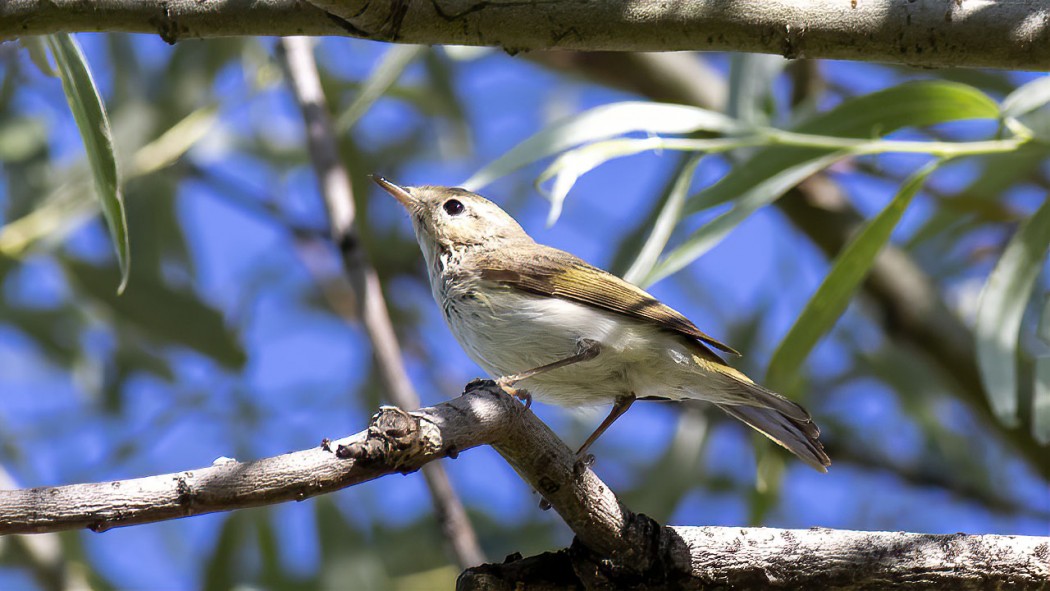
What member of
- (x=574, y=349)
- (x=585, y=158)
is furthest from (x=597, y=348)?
(x=585, y=158)

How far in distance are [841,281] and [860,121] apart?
0.51 metres

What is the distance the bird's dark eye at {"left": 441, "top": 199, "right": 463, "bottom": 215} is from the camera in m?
3.60

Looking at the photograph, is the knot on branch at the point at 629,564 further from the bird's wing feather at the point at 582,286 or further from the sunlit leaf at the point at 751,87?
the sunlit leaf at the point at 751,87

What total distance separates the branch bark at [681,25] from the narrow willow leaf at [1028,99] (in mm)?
756

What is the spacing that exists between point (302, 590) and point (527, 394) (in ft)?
5.73

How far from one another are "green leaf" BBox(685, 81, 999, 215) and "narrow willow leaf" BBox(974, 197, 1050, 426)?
1.11ft

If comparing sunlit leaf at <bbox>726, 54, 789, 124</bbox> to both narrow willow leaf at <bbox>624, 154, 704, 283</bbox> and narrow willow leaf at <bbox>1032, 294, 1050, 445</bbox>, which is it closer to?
narrow willow leaf at <bbox>624, 154, 704, 283</bbox>

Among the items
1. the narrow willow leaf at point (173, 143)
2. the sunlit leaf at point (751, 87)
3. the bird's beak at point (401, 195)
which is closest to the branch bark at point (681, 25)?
the sunlit leaf at point (751, 87)

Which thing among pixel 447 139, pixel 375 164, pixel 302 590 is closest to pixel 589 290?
pixel 302 590

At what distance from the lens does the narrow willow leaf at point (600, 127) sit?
2.94 m

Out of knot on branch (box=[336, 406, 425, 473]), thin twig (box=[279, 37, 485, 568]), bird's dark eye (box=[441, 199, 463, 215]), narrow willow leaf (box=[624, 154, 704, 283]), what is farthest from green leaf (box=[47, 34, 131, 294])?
bird's dark eye (box=[441, 199, 463, 215])

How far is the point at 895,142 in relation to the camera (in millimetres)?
2832

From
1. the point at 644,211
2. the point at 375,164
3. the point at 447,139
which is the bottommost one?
the point at 644,211

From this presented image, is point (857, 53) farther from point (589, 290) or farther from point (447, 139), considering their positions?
point (447, 139)
